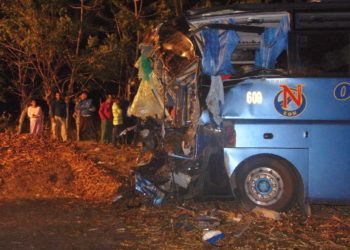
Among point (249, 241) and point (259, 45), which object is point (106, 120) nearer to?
point (259, 45)

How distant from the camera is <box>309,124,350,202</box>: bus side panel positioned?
28.2 feet

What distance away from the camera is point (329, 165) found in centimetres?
868

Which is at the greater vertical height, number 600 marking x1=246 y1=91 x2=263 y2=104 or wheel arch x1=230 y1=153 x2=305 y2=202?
number 600 marking x1=246 y1=91 x2=263 y2=104

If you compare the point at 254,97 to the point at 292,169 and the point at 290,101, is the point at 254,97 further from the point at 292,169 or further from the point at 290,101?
the point at 292,169

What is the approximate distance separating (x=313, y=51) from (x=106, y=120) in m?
9.74

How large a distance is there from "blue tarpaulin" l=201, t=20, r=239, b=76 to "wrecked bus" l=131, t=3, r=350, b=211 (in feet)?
0.05

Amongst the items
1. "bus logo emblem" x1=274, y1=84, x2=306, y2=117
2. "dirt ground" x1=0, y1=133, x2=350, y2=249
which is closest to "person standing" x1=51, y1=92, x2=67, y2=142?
"dirt ground" x1=0, y1=133, x2=350, y2=249

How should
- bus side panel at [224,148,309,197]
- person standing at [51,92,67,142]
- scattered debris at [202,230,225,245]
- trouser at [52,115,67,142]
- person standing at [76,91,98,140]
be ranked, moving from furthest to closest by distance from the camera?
person standing at [76,91,98,140], trouser at [52,115,67,142], person standing at [51,92,67,142], bus side panel at [224,148,309,197], scattered debris at [202,230,225,245]

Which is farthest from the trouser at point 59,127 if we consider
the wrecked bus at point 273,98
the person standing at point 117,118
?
the wrecked bus at point 273,98

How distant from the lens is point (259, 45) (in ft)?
29.4

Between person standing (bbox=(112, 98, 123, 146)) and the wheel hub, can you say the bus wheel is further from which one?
person standing (bbox=(112, 98, 123, 146))

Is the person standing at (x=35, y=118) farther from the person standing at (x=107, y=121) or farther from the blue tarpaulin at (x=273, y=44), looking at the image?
the blue tarpaulin at (x=273, y=44)

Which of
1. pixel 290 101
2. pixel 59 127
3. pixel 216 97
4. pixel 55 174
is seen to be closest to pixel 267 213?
pixel 290 101

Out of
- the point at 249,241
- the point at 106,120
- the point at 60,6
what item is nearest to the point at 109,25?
the point at 60,6
